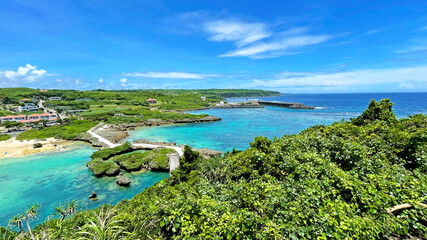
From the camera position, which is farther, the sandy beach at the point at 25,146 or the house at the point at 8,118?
the house at the point at 8,118

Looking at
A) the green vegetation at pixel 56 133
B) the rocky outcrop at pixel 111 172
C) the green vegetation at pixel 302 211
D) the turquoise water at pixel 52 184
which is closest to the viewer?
the green vegetation at pixel 302 211

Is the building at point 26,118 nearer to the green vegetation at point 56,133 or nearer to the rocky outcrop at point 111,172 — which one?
the green vegetation at point 56,133

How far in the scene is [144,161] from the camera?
984 inches

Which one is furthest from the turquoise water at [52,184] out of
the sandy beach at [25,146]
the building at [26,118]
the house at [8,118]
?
the house at [8,118]

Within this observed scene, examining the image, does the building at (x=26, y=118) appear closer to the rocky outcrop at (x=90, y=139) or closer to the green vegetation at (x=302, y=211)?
the rocky outcrop at (x=90, y=139)

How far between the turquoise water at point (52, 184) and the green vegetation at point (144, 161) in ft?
3.09

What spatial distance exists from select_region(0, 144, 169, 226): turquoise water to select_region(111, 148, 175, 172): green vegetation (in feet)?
3.09

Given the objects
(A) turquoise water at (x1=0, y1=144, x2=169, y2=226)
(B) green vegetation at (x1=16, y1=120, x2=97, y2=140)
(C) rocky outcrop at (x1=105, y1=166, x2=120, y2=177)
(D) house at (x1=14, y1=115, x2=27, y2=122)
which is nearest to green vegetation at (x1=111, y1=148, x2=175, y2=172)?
(A) turquoise water at (x1=0, y1=144, x2=169, y2=226)

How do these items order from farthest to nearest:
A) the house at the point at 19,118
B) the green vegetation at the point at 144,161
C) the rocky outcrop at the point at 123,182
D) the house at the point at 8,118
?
the house at the point at 19,118
the house at the point at 8,118
the green vegetation at the point at 144,161
the rocky outcrop at the point at 123,182

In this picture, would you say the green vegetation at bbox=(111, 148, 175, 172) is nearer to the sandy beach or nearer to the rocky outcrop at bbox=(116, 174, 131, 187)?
the rocky outcrop at bbox=(116, 174, 131, 187)

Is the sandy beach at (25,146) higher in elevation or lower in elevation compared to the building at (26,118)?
lower

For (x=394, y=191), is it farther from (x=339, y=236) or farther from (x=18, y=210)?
(x=18, y=210)

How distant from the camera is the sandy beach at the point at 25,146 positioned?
98.9 feet

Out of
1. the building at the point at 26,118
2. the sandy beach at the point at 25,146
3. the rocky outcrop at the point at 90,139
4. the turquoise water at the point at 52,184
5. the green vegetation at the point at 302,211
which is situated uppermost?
the green vegetation at the point at 302,211
